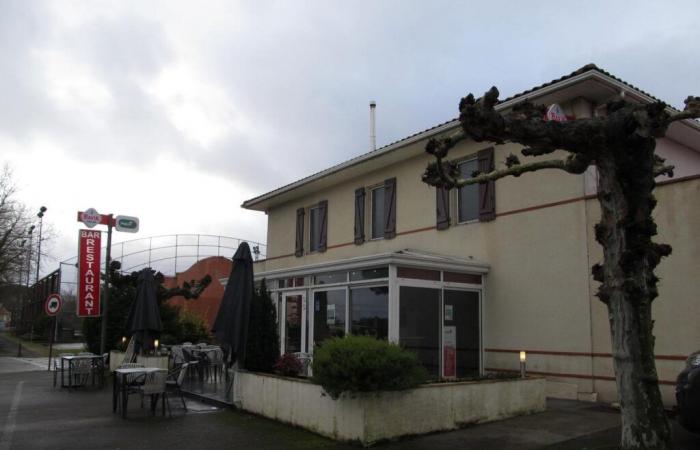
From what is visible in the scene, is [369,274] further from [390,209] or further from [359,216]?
[359,216]

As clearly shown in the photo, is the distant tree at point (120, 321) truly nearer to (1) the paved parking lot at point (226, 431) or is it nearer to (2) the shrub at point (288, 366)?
(1) the paved parking lot at point (226, 431)

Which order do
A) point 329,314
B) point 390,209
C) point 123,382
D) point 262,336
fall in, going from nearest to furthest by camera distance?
1. point 123,382
2. point 262,336
3. point 329,314
4. point 390,209

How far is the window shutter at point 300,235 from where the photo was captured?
783 inches

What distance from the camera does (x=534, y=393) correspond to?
9.62 m

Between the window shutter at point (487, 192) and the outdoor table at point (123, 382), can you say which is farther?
the window shutter at point (487, 192)

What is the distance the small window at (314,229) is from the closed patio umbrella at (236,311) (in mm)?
7878

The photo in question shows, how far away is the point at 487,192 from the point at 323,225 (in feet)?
22.5

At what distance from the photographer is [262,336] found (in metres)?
10.4

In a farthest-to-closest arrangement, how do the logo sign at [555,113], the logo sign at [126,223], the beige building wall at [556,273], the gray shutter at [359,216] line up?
1. the logo sign at [126,223]
2. the gray shutter at [359,216]
3. the logo sign at [555,113]
4. the beige building wall at [556,273]

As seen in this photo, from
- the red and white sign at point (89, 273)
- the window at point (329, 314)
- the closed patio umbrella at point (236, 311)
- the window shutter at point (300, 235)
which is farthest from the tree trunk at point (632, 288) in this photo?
the red and white sign at point (89, 273)

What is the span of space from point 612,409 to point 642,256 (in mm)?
5313

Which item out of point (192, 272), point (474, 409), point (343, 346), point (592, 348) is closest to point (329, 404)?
point (343, 346)

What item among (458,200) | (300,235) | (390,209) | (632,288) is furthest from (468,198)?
(632,288)

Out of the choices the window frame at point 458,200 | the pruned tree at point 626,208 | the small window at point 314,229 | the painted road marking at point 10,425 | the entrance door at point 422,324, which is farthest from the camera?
the small window at point 314,229
